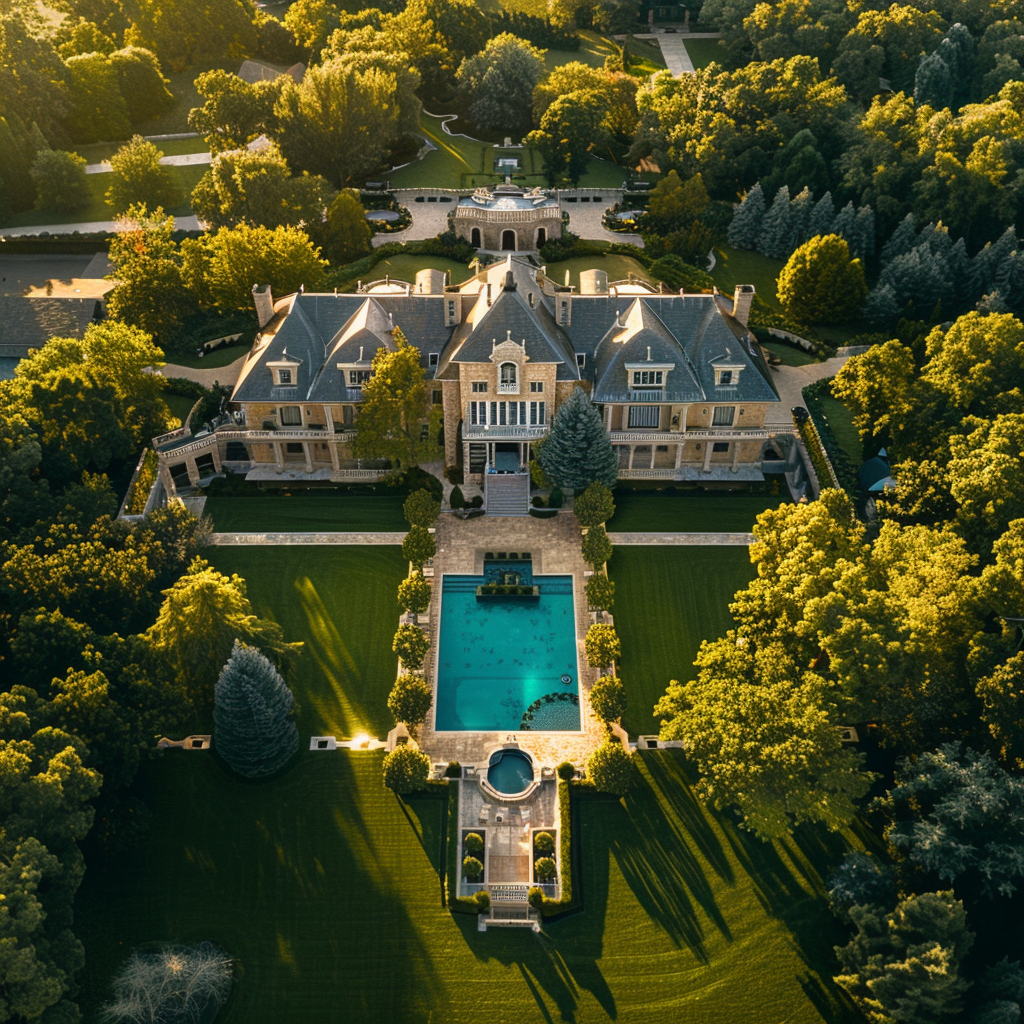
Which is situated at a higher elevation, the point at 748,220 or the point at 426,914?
the point at 748,220

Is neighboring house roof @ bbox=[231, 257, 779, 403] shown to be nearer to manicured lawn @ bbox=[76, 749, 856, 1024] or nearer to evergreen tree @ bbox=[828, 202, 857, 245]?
evergreen tree @ bbox=[828, 202, 857, 245]

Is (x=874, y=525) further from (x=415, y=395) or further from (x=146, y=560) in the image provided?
(x=146, y=560)

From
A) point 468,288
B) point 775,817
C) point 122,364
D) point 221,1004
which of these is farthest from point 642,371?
point 221,1004

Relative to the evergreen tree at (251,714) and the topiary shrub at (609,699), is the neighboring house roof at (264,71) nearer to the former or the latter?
the evergreen tree at (251,714)

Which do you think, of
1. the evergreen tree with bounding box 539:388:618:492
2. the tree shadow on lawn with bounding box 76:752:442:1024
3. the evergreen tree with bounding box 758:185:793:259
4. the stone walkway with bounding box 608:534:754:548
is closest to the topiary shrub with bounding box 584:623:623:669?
the stone walkway with bounding box 608:534:754:548

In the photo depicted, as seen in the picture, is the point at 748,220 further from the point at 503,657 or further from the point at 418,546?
the point at 503,657

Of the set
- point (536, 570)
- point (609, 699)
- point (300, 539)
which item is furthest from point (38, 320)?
point (609, 699)
